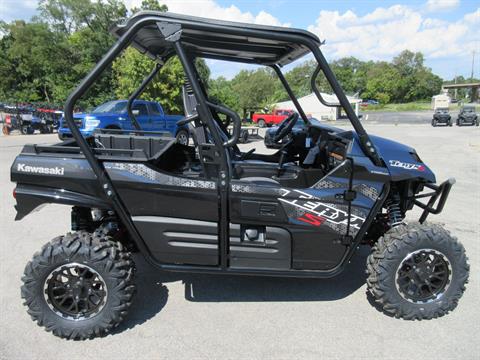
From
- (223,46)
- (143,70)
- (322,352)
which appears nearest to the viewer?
(322,352)

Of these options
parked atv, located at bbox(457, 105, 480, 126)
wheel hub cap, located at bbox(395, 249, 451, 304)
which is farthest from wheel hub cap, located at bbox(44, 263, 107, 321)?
parked atv, located at bbox(457, 105, 480, 126)

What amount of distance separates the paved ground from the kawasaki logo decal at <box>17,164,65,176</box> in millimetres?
1173

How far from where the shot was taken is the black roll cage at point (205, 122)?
2541 mm

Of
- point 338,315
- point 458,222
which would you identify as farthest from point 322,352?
point 458,222

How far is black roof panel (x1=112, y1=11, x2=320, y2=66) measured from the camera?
2.55 m

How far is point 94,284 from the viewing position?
2.81m

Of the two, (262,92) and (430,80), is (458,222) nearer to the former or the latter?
(262,92)

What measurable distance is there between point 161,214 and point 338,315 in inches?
64.5

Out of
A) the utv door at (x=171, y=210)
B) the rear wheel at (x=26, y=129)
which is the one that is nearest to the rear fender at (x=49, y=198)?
the utv door at (x=171, y=210)

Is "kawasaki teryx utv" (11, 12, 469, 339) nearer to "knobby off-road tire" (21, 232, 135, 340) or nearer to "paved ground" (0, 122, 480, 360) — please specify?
"knobby off-road tire" (21, 232, 135, 340)

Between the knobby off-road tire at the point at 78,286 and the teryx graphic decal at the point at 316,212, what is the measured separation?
4.37ft

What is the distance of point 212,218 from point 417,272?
1.65 meters

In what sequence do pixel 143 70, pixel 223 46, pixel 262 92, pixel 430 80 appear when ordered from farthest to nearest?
pixel 430 80 → pixel 262 92 → pixel 143 70 → pixel 223 46

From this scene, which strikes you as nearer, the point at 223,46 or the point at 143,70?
the point at 223,46
